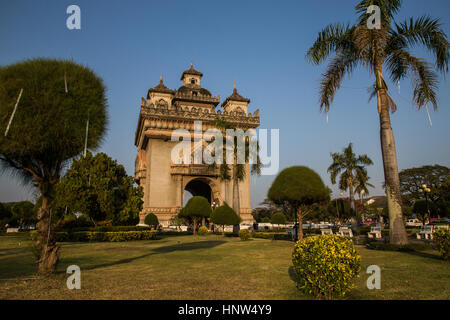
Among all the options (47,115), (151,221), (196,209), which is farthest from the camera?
(151,221)

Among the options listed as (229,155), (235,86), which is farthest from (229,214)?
(235,86)

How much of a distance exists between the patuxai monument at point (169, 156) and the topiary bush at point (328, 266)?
34376mm

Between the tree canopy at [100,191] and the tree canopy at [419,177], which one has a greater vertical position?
the tree canopy at [419,177]

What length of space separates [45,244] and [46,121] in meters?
3.38

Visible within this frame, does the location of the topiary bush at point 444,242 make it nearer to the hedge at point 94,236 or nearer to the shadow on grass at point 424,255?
the shadow on grass at point 424,255

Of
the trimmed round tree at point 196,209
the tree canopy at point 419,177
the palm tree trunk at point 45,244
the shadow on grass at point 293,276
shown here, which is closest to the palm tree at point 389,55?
the shadow on grass at point 293,276

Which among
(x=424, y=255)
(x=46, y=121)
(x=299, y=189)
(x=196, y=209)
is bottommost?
(x=424, y=255)

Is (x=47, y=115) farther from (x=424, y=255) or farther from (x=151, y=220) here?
(x=151, y=220)

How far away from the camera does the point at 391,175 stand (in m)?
13.4

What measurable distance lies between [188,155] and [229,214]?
18975mm

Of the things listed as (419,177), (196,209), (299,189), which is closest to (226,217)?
(196,209)

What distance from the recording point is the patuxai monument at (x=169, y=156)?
135 ft

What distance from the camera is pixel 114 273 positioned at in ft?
27.5
